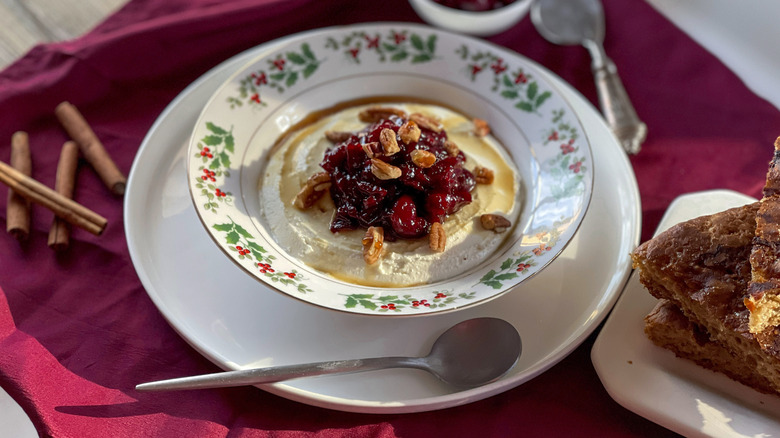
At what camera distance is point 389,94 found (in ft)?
10.00

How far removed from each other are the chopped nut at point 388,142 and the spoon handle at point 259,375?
0.77 metres

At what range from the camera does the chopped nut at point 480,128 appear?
2832mm

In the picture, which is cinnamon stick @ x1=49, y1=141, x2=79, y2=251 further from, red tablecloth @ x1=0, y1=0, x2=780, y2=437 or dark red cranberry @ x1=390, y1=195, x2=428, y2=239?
dark red cranberry @ x1=390, y1=195, x2=428, y2=239

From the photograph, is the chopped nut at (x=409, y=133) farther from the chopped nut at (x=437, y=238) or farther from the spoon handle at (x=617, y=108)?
the spoon handle at (x=617, y=108)

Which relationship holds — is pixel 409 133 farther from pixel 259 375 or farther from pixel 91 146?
pixel 91 146

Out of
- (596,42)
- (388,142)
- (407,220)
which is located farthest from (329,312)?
(596,42)

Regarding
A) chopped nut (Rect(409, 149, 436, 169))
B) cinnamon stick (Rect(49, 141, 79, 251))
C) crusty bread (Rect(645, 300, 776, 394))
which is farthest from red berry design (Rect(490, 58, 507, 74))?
cinnamon stick (Rect(49, 141, 79, 251))

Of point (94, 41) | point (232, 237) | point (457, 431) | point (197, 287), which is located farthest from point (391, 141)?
point (94, 41)

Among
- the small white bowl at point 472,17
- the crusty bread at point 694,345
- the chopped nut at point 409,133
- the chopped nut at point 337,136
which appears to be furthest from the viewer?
the small white bowl at point 472,17

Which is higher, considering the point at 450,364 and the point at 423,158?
the point at 423,158

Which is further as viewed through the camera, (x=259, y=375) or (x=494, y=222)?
(x=494, y=222)

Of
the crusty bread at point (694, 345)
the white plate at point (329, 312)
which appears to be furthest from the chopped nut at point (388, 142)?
the crusty bread at point (694, 345)

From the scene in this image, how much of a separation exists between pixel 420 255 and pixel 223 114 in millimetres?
1022

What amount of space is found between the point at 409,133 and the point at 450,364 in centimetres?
87
